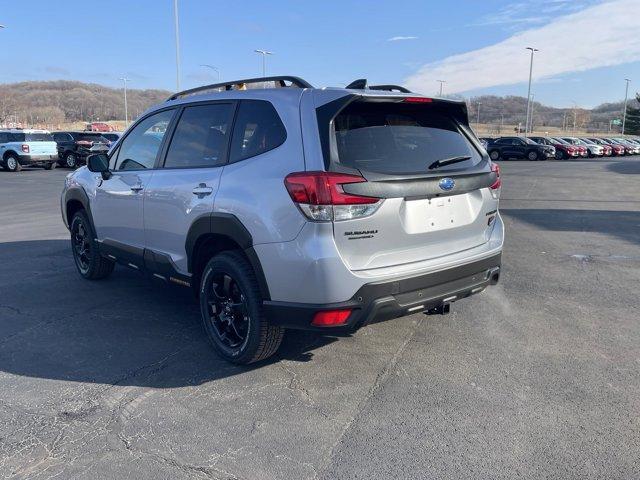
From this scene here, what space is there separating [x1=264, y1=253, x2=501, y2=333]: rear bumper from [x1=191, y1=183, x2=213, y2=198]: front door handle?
95cm

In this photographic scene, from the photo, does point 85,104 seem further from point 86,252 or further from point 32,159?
point 86,252

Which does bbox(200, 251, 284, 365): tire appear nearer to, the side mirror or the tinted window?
the side mirror

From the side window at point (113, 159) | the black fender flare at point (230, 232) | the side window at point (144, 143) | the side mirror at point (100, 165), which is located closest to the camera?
the black fender flare at point (230, 232)

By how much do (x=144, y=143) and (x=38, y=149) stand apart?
23951 mm

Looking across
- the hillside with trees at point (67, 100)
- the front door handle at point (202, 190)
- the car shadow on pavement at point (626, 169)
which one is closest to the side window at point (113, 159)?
the front door handle at point (202, 190)

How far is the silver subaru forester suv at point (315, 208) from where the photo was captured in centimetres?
325

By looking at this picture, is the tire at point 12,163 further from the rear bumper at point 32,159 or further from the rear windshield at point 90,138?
the rear windshield at point 90,138

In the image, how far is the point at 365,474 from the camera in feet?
8.95

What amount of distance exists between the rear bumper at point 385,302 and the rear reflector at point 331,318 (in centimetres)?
2

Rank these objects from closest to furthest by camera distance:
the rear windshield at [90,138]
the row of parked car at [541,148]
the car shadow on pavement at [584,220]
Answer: the car shadow on pavement at [584,220], the rear windshield at [90,138], the row of parked car at [541,148]

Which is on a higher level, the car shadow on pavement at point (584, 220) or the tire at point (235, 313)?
the tire at point (235, 313)

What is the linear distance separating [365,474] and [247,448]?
66cm

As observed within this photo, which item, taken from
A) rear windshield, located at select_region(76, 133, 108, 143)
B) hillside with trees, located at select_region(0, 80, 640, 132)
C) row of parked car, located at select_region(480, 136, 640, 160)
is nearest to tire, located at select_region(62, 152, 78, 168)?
rear windshield, located at select_region(76, 133, 108, 143)

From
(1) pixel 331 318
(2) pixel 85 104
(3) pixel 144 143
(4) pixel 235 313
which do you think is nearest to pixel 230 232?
(4) pixel 235 313
